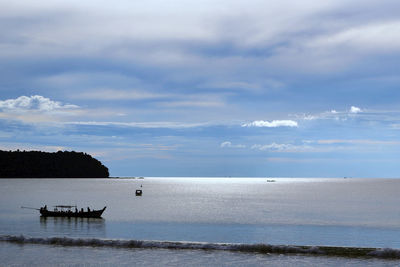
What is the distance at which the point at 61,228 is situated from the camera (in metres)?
76.4

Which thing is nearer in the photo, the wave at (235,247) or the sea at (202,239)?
the sea at (202,239)

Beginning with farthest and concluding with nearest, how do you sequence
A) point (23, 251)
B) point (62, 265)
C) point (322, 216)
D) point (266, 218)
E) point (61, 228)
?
point (322, 216) → point (266, 218) → point (61, 228) → point (23, 251) → point (62, 265)

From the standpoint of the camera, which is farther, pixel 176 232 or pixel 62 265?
pixel 176 232

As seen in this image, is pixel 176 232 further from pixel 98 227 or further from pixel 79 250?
pixel 79 250

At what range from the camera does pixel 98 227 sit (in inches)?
3061

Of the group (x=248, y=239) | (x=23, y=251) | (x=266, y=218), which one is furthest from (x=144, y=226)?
(x=23, y=251)

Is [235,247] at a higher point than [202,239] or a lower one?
higher

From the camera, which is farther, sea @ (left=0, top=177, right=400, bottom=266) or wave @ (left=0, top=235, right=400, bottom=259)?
wave @ (left=0, top=235, right=400, bottom=259)

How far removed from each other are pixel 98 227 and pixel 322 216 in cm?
5116

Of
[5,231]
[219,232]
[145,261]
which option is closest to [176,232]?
[219,232]

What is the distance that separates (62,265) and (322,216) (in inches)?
2973

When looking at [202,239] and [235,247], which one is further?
[202,239]

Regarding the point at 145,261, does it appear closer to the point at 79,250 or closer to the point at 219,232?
the point at 79,250

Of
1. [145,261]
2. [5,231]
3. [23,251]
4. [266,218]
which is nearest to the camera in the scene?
[145,261]
